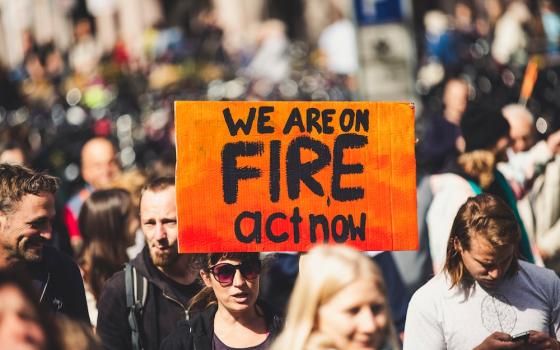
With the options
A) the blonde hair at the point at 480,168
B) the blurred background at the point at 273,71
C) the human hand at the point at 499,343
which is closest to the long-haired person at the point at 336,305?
the human hand at the point at 499,343

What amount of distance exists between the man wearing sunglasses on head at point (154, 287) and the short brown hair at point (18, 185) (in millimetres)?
622

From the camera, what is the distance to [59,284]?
5801 mm

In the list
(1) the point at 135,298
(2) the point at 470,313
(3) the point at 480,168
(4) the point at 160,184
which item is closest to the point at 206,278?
(1) the point at 135,298

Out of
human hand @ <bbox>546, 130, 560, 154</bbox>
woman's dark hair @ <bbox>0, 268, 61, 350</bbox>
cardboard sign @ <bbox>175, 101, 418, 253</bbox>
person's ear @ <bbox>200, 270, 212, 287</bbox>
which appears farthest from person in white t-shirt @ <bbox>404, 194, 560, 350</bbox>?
human hand @ <bbox>546, 130, 560, 154</bbox>

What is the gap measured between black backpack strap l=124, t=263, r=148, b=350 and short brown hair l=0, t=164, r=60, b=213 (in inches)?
23.7

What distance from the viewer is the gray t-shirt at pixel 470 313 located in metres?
5.52

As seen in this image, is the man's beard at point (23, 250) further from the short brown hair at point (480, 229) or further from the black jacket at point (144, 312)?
the short brown hair at point (480, 229)

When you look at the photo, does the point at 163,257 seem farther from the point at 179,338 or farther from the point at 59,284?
the point at 179,338

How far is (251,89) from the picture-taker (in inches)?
760

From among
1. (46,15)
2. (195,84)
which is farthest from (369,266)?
(46,15)

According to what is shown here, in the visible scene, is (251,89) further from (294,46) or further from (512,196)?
(512,196)

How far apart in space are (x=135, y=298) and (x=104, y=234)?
1.49 metres

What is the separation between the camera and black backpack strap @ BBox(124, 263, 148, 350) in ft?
19.3

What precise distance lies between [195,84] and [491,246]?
16526 mm
